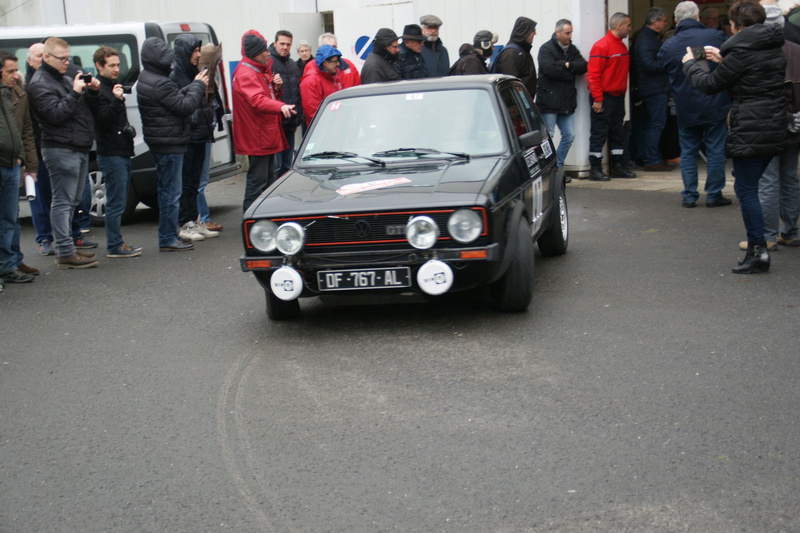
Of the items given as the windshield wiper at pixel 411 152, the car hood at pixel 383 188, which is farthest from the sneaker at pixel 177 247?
the windshield wiper at pixel 411 152

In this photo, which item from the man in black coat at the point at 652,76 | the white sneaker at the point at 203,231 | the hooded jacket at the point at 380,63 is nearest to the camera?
the white sneaker at the point at 203,231

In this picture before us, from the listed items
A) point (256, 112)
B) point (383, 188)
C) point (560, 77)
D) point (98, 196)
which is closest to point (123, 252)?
point (256, 112)

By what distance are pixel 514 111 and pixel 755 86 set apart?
5.69 feet

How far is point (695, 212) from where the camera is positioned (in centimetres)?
1025

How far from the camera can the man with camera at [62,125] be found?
854 cm

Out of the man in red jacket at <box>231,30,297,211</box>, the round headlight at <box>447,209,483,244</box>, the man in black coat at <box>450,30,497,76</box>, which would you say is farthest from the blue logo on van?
the round headlight at <box>447,209,483,244</box>

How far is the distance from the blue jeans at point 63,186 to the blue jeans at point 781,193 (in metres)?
5.81

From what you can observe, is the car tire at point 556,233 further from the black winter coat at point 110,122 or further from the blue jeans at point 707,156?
the black winter coat at point 110,122

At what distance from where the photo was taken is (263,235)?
6.22 metres

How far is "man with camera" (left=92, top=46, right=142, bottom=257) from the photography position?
8930mm

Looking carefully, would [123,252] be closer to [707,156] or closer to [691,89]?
[691,89]

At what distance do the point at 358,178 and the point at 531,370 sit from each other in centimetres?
192

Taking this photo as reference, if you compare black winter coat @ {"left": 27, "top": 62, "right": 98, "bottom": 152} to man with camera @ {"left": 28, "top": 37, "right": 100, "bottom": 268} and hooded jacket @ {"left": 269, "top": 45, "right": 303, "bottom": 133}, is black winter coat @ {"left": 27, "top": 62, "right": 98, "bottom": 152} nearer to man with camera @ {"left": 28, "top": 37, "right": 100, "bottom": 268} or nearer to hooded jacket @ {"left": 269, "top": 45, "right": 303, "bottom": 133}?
man with camera @ {"left": 28, "top": 37, "right": 100, "bottom": 268}

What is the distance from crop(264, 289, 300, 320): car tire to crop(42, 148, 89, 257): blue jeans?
3.08 meters
